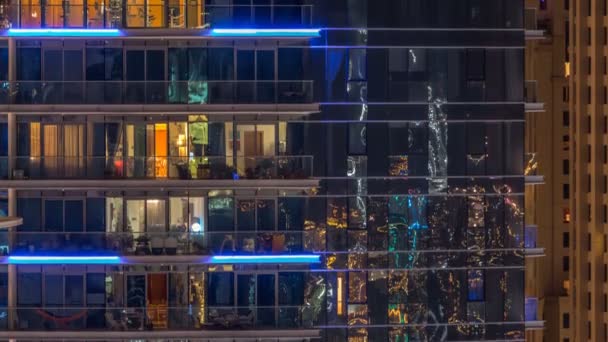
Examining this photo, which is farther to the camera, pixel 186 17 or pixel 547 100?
pixel 547 100

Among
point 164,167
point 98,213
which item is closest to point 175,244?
point 164,167

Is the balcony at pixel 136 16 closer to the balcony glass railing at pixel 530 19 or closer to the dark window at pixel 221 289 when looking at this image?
the balcony glass railing at pixel 530 19

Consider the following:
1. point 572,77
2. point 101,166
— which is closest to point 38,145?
point 101,166

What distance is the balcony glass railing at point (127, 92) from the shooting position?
72188 millimetres

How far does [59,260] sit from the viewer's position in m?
72.1

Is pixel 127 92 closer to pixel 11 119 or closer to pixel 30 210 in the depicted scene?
pixel 11 119

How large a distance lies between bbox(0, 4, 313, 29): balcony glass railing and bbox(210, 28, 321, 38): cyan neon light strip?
1.43ft

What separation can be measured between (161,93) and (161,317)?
23.6ft

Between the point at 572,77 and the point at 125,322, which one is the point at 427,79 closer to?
the point at 125,322

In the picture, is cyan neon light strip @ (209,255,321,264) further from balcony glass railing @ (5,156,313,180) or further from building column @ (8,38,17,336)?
building column @ (8,38,17,336)

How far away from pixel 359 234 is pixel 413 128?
3.88 meters

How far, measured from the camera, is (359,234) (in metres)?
73.3

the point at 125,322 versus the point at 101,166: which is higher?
the point at 101,166

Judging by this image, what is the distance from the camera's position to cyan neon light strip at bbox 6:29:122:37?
72.1 metres
